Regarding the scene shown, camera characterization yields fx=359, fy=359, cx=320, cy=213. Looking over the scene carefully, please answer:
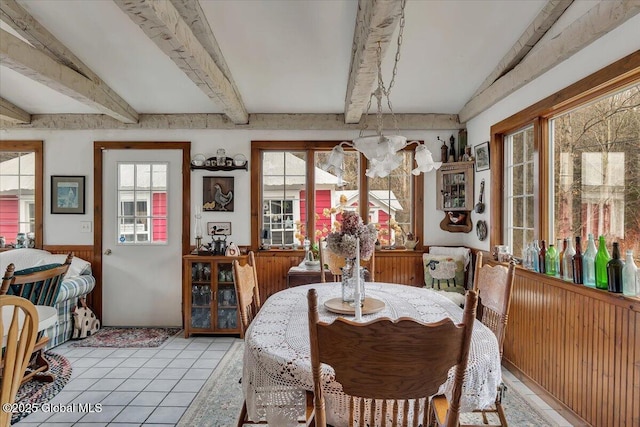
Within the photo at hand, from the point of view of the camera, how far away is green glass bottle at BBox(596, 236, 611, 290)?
2.03 metres

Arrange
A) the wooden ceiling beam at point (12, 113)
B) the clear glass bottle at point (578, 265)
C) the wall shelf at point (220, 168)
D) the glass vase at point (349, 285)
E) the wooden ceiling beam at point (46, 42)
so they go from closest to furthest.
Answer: the glass vase at point (349, 285) < the clear glass bottle at point (578, 265) < the wooden ceiling beam at point (46, 42) < the wooden ceiling beam at point (12, 113) < the wall shelf at point (220, 168)

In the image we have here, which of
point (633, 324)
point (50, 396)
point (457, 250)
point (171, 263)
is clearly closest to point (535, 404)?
point (633, 324)

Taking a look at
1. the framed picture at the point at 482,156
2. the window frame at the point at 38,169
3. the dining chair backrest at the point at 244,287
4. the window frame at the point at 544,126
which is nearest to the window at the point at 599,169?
the window frame at the point at 544,126

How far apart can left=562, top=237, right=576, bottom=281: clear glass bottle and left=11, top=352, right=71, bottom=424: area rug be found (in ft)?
11.9

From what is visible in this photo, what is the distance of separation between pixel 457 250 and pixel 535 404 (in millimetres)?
1687

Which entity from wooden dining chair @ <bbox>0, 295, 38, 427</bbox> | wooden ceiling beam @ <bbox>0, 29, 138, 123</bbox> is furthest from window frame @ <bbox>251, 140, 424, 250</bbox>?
wooden dining chair @ <bbox>0, 295, 38, 427</bbox>

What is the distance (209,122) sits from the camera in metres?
4.07

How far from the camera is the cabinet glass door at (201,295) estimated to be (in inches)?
151

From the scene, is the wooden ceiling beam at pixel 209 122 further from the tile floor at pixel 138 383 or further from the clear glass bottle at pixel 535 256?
the tile floor at pixel 138 383

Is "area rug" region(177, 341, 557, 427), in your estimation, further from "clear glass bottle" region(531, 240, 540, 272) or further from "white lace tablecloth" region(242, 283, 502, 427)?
"white lace tablecloth" region(242, 283, 502, 427)

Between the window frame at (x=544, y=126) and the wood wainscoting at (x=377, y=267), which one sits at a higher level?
the window frame at (x=544, y=126)

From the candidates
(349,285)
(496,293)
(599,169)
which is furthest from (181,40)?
(599,169)

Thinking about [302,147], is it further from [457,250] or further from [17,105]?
[17,105]

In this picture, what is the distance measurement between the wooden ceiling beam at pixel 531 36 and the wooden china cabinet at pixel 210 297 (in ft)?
9.79
